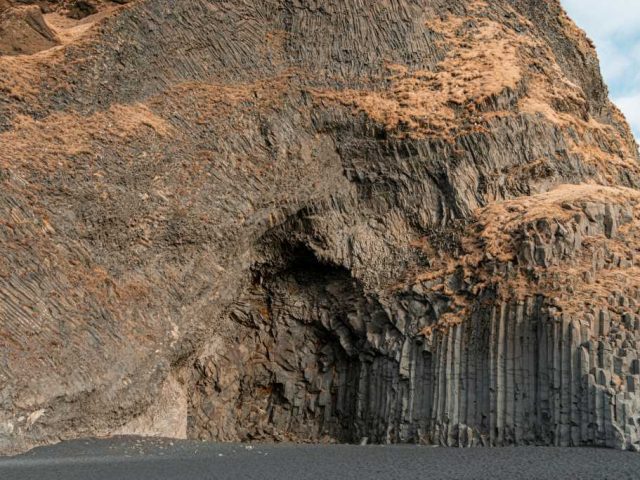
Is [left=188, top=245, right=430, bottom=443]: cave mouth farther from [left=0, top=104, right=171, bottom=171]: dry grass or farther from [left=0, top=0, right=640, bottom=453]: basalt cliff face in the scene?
[left=0, top=104, right=171, bottom=171]: dry grass

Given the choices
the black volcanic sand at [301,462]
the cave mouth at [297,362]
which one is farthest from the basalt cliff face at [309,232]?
the black volcanic sand at [301,462]

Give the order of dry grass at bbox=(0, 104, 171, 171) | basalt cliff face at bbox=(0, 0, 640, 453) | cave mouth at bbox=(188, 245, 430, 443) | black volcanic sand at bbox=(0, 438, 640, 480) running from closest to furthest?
black volcanic sand at bbox=(0, 438, 640, 480) < basalt cliff face at bbox=(0, 0, 640, 453) < dry grass at bbox=(0, 104, 171, 171) < cave mouth at bbox=(188, 245, 430, 443)

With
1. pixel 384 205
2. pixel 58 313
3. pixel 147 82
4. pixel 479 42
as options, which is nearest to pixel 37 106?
pixel 147 82

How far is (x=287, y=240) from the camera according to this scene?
17297 mm

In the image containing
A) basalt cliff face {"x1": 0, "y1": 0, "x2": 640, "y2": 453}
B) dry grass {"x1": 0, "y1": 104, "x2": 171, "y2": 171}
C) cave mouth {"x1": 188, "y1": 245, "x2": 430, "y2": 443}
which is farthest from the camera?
cave mouth {"x1": 188, "y1": 245, "x2": 430, "y2": 443}

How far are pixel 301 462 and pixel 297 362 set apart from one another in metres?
6.12

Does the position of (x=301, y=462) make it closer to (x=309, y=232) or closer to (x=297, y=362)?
(x=297, y=362)

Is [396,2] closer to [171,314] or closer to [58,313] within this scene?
[171,314]

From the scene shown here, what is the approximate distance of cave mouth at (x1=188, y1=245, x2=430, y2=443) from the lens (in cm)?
1634

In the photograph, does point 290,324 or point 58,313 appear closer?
point 58,313

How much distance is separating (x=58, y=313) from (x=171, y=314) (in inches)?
92.8

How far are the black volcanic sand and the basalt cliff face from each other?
2.98ft

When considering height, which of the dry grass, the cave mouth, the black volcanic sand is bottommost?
the black volcanic sand

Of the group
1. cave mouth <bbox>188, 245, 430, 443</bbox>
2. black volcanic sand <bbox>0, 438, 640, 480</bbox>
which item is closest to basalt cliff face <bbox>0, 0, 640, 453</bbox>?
cave mouth <bbox>188, 245, 430, 443</bbox>
